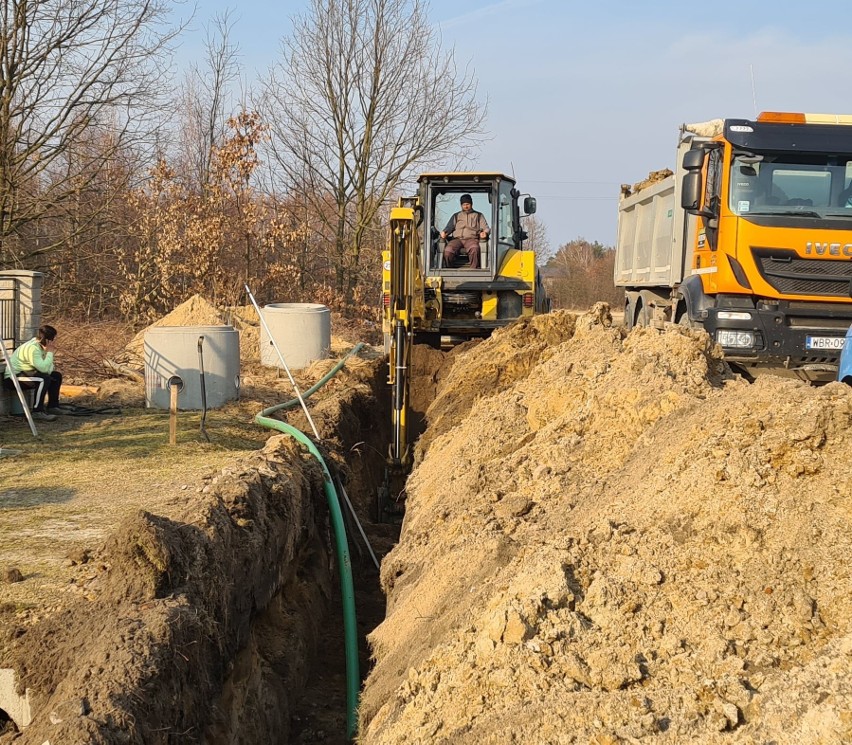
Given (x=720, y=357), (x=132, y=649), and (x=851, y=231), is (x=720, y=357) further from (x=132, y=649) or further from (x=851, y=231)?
(x=132, y=649)

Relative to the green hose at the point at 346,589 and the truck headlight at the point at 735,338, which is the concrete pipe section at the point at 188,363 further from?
the truck headlight at the point at 735,338

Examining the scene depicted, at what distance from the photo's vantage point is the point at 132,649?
4012 millimetres

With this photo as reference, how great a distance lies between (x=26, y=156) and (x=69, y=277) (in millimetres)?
3900

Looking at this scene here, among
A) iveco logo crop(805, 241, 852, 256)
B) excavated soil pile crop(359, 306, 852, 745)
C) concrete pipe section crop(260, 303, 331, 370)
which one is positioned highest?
iveco logo crop(805, 241, 852, 256)

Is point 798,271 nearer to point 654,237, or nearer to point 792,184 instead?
point 792,184

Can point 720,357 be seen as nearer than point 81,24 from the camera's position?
Yes

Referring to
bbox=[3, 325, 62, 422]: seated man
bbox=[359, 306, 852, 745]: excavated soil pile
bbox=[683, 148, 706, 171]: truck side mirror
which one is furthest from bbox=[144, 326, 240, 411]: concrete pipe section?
bbox=[359, 306, 852, 745]: excavated soil pile

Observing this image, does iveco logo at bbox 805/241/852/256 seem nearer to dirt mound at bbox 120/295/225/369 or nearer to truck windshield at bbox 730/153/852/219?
truck windshield at bbox 730/153/852/219

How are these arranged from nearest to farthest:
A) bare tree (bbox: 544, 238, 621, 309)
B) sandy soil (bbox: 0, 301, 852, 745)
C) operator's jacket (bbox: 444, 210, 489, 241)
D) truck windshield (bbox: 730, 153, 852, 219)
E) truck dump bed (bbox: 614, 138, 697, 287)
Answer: sandy soil (bbox: 0, 301, 852, 745), truck windshield (bbox: 730, 153, 852, 219), truck dump bed (bbox: 614, 138, 697, 287), operator's jacket (bbox: 444, 210, 489, 241), bare tree (bbox: 544, 238, 621, 309)

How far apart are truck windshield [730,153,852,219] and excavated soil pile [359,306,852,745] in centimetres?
445

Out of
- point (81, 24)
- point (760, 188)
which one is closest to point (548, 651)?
point (760, 188)

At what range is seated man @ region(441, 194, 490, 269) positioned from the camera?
12.4 m

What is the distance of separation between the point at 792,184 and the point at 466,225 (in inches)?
176

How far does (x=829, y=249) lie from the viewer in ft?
30.2
